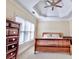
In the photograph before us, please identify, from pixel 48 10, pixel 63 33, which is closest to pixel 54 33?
pixel 63 33

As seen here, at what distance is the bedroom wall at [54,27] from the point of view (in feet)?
43.5

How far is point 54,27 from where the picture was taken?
1343cm

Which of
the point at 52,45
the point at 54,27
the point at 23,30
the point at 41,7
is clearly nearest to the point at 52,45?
the point at 52,45

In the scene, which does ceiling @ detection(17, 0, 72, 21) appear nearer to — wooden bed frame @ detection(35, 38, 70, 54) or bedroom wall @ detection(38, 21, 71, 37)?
wooden bed frame @ detection(35, 38, 70, 54)

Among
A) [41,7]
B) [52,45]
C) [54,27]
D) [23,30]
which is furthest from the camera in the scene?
[54,27]

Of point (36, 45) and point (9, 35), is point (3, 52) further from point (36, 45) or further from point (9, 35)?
point (36, 45)

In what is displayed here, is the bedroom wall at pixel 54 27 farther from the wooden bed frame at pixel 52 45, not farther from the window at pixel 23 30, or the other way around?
the wooden bed frame at pixel 52 45

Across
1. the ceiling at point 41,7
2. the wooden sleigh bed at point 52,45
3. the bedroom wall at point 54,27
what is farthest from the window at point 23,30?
the bedroom wall at point 54,27

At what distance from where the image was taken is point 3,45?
4.80 ft

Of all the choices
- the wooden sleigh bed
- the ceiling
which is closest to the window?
the ceiling

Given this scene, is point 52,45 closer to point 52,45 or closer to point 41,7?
point 52,45

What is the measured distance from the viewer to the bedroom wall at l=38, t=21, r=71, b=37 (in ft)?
43.5
